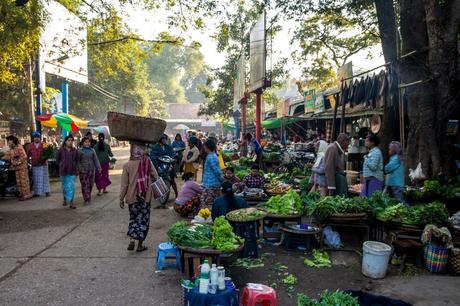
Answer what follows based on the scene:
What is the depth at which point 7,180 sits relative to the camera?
11.1 meters

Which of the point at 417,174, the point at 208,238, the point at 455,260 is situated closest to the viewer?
the point at 208,238

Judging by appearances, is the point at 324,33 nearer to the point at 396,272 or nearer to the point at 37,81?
the point at 37,81

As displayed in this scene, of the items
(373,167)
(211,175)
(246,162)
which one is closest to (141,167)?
(211,175)

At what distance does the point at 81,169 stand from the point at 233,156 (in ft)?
29.3

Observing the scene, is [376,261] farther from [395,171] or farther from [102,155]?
[102,155]

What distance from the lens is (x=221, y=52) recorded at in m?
28.9

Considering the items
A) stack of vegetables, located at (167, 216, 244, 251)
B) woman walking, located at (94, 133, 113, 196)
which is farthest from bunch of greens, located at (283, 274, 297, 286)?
woman walking, located at (94, 133, 113, 196)

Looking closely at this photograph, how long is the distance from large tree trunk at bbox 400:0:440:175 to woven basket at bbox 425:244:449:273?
357 cm

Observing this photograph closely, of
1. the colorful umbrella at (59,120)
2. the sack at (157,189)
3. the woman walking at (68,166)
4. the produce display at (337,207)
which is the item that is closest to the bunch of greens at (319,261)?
the produce display at (337,207)

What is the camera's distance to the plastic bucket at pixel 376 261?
5.15m

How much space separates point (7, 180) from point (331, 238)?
32.1ft

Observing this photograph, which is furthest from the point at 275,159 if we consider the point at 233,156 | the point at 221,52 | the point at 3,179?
the point at 221,52

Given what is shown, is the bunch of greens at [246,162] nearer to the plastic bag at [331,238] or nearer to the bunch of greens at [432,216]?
the plastic bag at [331,238]

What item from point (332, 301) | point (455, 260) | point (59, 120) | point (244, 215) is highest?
point (59, 120)
